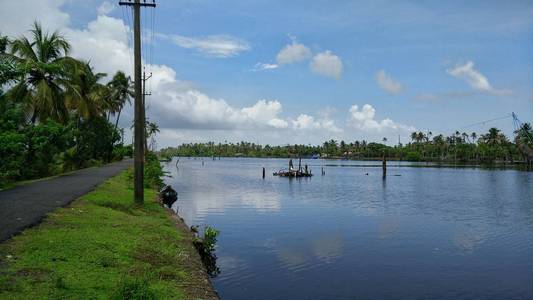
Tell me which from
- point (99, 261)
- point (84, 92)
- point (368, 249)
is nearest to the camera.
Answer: point (99, 261)

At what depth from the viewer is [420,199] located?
4319 cm

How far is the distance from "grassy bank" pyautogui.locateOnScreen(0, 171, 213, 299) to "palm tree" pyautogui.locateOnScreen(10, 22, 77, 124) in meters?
19.3

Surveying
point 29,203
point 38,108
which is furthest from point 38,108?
point 29,203

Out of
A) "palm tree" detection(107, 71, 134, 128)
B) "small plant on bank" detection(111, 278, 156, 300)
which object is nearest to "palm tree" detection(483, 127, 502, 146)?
"palm tree" detection(107, 71, 134, 128)

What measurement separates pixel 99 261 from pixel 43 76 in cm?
2728

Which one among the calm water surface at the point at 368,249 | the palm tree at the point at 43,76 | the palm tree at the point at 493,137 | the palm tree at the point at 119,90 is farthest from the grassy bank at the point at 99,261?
the palm tree at the point at 493,137

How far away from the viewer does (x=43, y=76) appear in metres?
Result: 32.9

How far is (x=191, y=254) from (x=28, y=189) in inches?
467

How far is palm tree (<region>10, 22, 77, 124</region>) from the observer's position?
31.9 m

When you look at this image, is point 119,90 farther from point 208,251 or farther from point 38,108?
point 208,251

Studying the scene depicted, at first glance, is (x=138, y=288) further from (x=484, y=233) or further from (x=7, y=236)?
(x=484, y=233)

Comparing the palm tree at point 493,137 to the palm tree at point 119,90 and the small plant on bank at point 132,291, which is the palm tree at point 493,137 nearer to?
the palm tree at point 119,90

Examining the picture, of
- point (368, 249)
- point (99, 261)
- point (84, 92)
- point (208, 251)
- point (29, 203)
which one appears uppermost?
point (84, 92)

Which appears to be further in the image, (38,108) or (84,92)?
(84,92)
